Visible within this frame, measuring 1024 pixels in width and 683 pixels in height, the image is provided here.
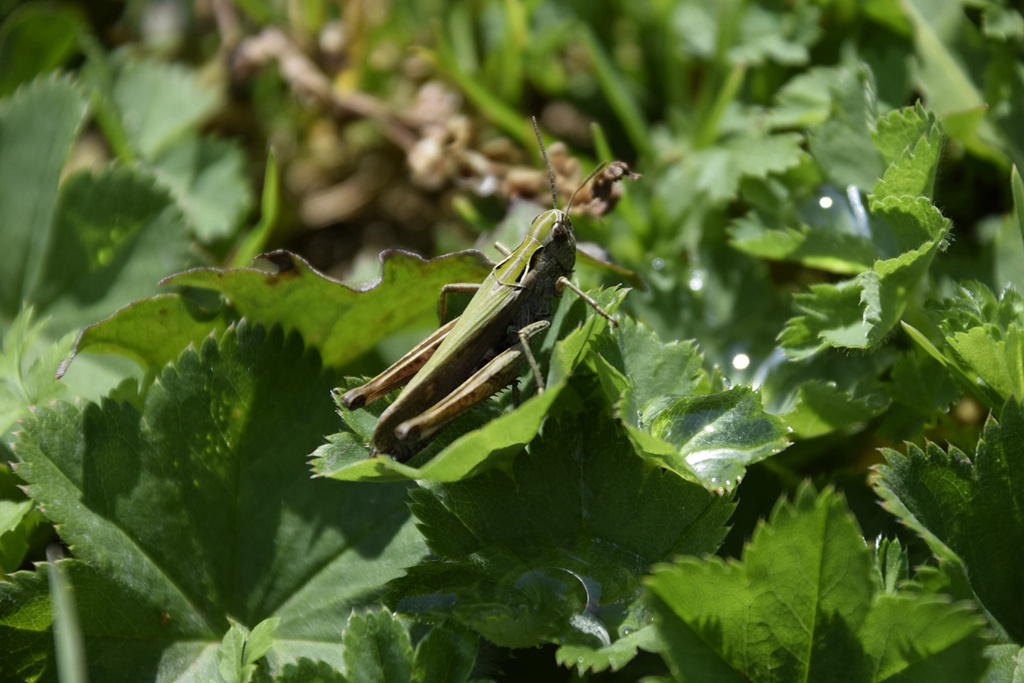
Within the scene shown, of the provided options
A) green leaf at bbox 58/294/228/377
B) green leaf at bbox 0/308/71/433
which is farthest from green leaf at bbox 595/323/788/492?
green leaf at bbox 0/308/71/433

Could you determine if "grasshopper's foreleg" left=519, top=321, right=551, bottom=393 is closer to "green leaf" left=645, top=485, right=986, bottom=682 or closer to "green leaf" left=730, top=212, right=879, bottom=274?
"green leaf" left=645, top=485, right=986, bottom=682

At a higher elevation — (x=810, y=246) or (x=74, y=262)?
(x=74, y=262)

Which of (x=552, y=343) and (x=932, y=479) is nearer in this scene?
(x=932, y=479)

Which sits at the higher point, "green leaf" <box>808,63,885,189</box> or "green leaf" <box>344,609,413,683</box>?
"green leaf" <box>808,63,885,189</box>

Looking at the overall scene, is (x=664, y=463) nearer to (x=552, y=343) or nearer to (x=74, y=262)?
(x=552, y=343)

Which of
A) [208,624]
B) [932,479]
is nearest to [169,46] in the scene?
[208,624]

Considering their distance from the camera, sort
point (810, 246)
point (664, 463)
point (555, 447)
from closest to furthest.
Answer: point (664, 463) < point (555, 447) < point (810, 246)

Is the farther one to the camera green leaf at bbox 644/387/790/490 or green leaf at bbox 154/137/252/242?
green leaf at bbox 154/137/252/242

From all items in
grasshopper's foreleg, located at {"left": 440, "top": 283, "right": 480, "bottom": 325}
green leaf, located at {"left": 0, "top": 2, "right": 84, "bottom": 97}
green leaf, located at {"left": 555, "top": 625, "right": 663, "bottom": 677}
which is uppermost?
green leaf, located at {"left": 0, "top": 2, "right": 84, "bottom": 97}
